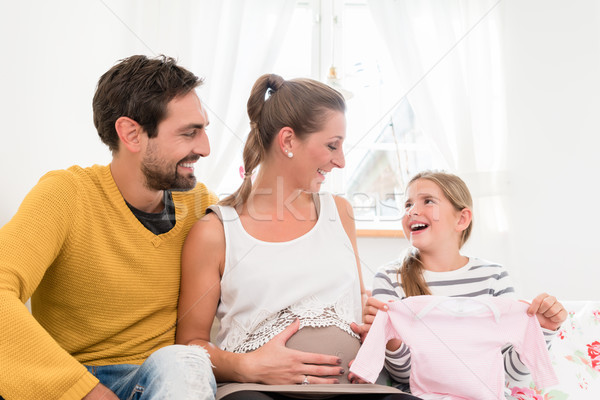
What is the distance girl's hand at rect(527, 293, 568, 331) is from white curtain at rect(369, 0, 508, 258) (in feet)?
4.86

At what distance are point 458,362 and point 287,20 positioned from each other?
2137mm

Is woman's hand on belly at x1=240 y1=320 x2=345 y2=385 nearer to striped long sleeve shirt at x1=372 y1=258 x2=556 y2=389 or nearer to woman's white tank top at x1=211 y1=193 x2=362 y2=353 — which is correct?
woman's white tank top at x1=211 y1=193 x2=362 y2=353

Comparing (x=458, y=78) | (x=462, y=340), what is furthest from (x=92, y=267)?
(x=458, y=78)

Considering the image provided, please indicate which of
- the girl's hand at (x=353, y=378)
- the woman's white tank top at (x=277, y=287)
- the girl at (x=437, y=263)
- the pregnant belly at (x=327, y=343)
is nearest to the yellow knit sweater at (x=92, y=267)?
the woman's white tank top at (x=277, y=287)

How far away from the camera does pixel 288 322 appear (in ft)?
4.06

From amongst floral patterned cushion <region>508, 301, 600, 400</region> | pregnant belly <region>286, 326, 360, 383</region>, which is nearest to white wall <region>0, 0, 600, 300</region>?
floral patterned cushion <region>508, 301, 600, 400</region>

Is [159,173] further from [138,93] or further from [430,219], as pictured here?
[430,219]

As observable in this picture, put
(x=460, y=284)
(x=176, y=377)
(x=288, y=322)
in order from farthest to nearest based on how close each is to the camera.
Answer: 1. (x=460, y=284)
2. (x=288, y=322)
3. (x=176, y=377)

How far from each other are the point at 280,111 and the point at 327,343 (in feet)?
2.21

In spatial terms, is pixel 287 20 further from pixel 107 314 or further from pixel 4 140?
pixel 107 314

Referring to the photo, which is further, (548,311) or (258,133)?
(258,133)

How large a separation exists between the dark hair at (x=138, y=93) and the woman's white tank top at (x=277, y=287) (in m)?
0.31

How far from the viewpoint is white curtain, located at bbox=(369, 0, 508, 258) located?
8.84 feet

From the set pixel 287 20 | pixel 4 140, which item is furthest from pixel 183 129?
pixel 287 20
